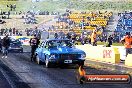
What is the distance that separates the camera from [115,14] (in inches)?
2714

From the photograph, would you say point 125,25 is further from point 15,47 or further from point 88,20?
point 15,47

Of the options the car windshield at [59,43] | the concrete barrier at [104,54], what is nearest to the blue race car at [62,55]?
the car windshield at [59,43]

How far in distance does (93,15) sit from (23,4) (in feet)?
65.2

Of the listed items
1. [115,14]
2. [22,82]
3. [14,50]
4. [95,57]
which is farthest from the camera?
[115,14]

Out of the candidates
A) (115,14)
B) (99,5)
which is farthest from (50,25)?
(99,5)

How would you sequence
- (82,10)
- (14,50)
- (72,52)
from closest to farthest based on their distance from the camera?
(72,52)
(14,50)
(82,10)

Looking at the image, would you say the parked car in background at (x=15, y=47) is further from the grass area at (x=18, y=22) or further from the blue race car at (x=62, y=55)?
the grass area at (x=18, y=22)

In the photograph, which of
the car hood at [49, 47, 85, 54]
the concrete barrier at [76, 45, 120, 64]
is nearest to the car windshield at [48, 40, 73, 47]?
the car hood at [49, 47, 85, 54]

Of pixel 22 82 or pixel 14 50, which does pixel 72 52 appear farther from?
pixel 14 50

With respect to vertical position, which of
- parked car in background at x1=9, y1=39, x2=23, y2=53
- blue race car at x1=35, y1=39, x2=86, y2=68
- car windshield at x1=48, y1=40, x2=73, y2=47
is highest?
car windshield at x1=48, y1=40, x2=73, y2=47

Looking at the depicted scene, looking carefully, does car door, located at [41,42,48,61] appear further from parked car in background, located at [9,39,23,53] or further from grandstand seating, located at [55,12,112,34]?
grandstand seating, located at [55,12,112,34]

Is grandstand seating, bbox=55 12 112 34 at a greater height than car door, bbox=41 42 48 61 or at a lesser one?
lesser

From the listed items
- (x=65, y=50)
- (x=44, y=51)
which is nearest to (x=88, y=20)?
(x=44, y=51)

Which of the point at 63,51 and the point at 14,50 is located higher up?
the point at 63,51
